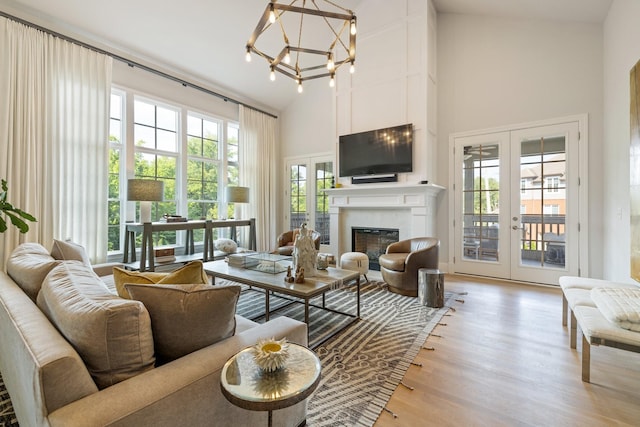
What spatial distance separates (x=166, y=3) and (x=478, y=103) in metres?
4.58

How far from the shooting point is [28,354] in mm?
844

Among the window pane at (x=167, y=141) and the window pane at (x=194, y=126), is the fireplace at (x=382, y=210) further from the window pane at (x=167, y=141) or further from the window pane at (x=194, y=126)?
the window pane at (x=167, y=141)

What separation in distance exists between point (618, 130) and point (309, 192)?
4693mm

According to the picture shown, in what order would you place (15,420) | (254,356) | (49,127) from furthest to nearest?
1. (49,127)
2. (15,420)
3. (254,356)

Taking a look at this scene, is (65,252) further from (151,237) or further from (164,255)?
(164,255)

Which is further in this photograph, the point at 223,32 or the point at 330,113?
the point at 330,113

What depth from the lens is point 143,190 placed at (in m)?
3.88

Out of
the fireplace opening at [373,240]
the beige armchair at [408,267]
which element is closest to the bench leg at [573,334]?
the beige armchair at [408,267]

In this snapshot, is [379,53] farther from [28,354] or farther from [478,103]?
[28,354]

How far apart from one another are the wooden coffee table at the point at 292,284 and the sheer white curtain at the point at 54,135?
215 centimetres

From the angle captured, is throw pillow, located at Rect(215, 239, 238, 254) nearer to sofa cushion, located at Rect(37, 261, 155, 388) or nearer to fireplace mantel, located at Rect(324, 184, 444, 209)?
fireplace mantel, located at Rect(324, 184, 444, 209)

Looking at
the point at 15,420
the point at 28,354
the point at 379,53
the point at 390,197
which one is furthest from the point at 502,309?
the point at 379,53

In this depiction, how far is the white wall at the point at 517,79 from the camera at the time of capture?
12.0 ft

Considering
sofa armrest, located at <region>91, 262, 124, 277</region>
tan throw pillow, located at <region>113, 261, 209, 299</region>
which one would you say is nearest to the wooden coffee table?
tan throw pillow, located at <region>113, 261, 209, 299</region>
